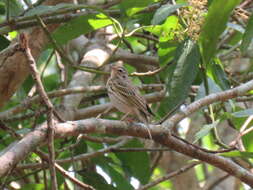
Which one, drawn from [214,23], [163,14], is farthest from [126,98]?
[214,23]

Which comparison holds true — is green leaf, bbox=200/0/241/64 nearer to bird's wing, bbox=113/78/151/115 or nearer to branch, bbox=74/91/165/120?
bird's wing, bbox=113/78/151/115

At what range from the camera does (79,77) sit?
4.99 m

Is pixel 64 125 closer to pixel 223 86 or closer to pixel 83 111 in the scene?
pixel 223 86

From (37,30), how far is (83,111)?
31.5 inches

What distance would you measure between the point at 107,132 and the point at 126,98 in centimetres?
168

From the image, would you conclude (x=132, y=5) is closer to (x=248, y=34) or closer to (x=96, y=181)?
(x=248, y=34)

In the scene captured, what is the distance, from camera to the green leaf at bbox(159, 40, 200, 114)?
363 centimetres

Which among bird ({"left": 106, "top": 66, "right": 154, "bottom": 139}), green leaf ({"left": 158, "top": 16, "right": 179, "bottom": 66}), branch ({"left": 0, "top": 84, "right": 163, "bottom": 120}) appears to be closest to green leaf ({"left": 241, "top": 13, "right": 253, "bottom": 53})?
green leaf ({"left": 158, "top": 16, "right": 179, "bottom": 66})

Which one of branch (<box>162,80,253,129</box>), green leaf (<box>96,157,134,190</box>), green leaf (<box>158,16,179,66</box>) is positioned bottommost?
green leaf (<box>96,157,134,190</box>)

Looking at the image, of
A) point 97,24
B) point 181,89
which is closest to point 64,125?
point 181,89

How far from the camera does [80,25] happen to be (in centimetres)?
405

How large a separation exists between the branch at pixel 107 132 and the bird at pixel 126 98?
0.87 meters

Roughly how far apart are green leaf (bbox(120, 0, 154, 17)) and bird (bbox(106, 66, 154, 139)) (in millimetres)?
955

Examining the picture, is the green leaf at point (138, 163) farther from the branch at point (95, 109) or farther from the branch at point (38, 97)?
the branch at point (38, 97)
